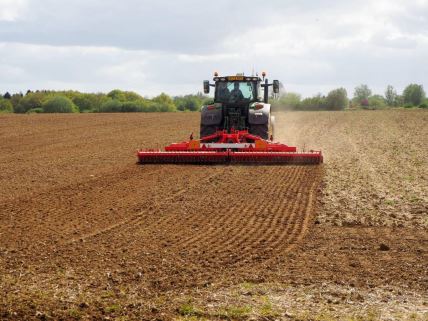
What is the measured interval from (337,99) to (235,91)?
162 feet

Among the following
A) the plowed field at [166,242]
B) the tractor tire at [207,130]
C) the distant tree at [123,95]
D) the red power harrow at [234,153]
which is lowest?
the plowed field at [166,242]

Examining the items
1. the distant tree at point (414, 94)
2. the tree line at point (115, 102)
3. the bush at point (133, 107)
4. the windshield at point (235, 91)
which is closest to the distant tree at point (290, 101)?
the tree line at point (115, 102)

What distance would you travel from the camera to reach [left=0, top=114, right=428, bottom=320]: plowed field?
5.96 meters

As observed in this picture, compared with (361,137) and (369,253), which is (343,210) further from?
(361,137)

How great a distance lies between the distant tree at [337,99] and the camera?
213 ft

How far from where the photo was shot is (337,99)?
65.6 meters

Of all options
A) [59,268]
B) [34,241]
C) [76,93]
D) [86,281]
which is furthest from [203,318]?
[76,93]

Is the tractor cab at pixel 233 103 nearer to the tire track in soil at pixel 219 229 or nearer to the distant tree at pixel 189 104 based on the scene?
the tire track in soil at pixel 219 229

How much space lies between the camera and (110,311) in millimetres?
5391

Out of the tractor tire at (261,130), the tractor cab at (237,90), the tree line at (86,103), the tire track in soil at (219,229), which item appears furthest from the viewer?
the tree line at (86,103)

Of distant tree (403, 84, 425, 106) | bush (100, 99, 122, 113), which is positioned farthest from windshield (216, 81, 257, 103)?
distant tree (403, 84, 425, 106)

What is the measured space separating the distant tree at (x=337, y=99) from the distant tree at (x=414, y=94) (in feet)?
80.4

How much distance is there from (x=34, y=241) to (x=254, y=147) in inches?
337

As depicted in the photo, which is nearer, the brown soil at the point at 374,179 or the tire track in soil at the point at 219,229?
the tire track in soil at the point at 219,229
